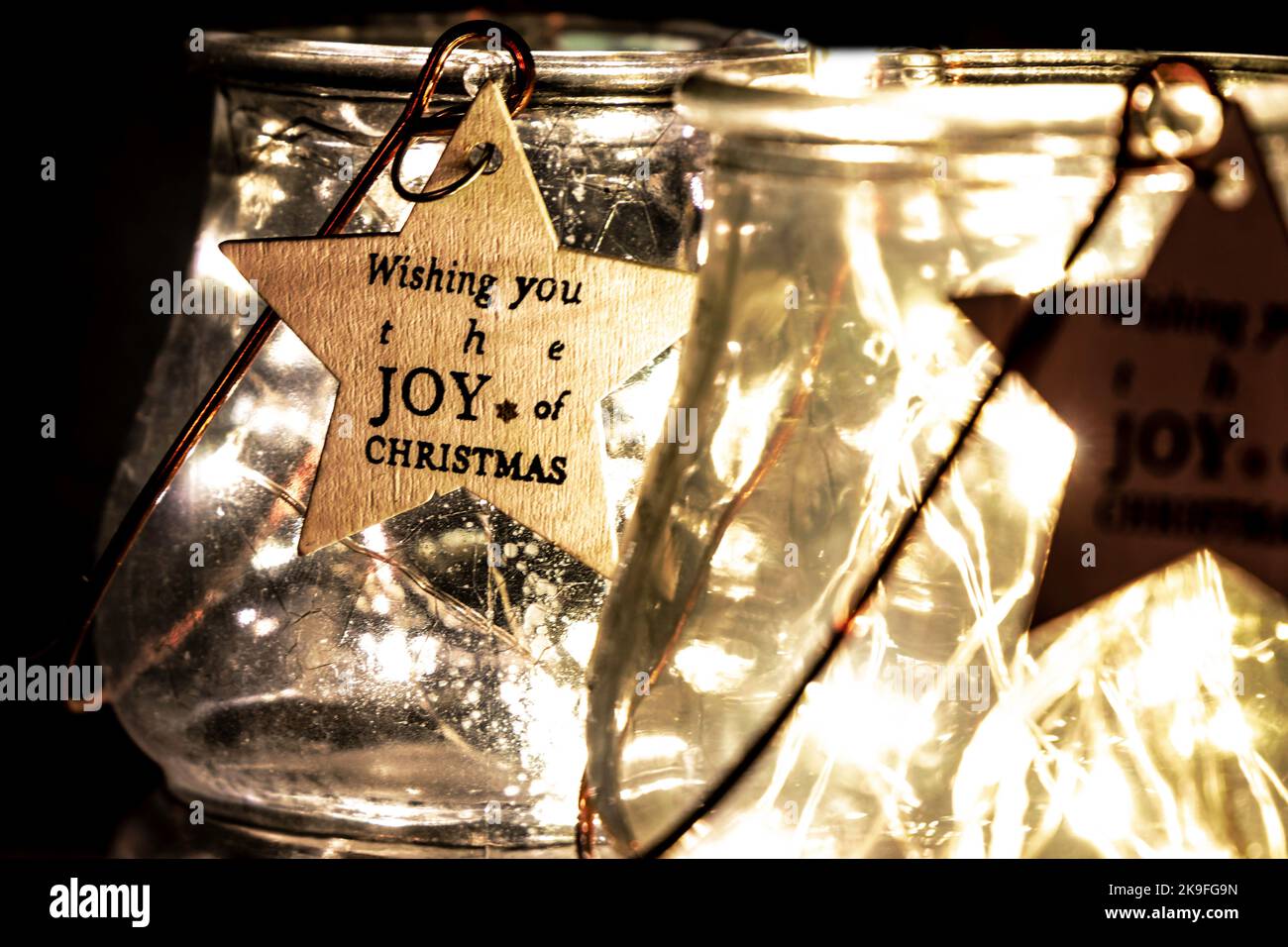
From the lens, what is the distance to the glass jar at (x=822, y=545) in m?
0.35

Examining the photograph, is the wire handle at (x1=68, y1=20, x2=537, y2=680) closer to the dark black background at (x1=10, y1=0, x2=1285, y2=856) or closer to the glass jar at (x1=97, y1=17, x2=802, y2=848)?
the glass jar at (x1=97, y1=17, x2=802, y2=848)

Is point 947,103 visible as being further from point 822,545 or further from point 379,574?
point 379,574

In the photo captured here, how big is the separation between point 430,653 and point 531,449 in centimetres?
8

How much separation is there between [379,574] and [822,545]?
0.15 meters

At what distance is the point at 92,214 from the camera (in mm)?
719

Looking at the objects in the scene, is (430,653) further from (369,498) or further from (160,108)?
(160,108)

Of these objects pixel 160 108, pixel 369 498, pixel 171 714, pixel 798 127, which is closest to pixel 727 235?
pixel 798 127

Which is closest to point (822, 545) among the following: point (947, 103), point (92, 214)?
point (947, 103)

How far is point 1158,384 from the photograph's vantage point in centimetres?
34

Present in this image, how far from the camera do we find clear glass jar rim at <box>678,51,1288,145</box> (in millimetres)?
328

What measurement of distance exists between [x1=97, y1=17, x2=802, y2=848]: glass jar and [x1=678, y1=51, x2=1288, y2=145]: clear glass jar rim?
0.19ft

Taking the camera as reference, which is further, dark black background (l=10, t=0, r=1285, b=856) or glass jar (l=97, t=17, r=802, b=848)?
dark black background (l=10, t=0, r=1285, b=856)

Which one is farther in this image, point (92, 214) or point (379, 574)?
point (92, 214)

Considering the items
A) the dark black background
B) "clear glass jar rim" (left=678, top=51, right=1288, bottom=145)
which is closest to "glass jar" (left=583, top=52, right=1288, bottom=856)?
"clear glass jar rim" (left=678, top=51, right=1288, bottom=145)
